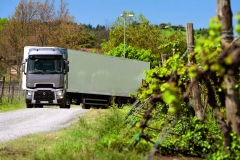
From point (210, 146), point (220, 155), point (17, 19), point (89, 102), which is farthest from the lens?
point (17, 19)

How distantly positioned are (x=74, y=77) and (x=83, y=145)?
18653 mm

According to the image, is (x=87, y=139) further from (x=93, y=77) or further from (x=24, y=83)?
(x=93, y=77)

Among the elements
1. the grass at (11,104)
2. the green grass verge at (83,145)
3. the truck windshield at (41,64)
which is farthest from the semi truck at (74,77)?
the green grass verge at (83,145)

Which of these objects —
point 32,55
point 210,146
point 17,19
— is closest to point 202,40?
point 210,146

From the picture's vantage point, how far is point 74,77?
27203 millimetres

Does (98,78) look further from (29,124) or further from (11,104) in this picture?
(29,124)

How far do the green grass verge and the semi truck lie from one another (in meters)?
8.16

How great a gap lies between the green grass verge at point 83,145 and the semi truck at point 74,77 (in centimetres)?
816

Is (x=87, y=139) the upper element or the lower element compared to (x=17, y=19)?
lower

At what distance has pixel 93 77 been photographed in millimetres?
28484

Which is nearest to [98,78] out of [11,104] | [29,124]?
[11,104]

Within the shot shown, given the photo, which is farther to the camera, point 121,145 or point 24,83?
point 24,83

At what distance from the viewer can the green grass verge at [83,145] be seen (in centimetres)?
688

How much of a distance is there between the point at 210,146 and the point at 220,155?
1.17 meters
